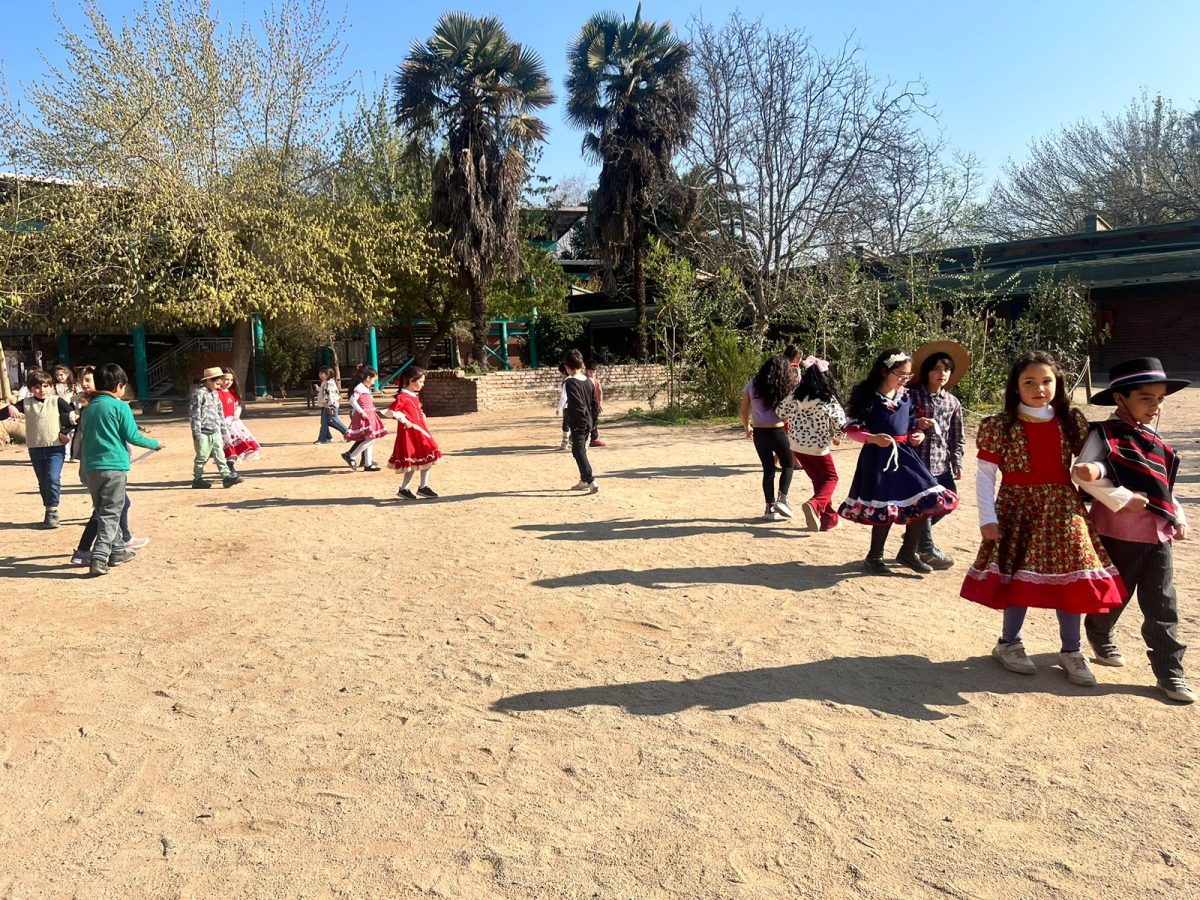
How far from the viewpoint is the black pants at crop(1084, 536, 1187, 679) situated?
3850 millimetres

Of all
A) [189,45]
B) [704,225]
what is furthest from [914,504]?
[189,45]

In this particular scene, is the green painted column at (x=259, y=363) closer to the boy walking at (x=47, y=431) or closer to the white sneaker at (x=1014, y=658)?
the boy walking at (x=47, y=431)

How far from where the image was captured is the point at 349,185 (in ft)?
79.0

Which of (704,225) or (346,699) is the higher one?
(704,225)

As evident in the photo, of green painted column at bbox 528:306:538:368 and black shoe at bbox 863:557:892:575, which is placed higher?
green painted column at bbox 528:306:538:368

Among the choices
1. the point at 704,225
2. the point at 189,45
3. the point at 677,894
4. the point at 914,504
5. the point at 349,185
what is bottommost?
the point at 677,894

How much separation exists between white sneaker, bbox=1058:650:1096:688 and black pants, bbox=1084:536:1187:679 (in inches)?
10.0

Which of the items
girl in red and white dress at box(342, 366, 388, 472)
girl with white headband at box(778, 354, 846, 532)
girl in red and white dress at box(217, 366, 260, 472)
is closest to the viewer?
girl with white headband at box(778, 354, 846, 532)

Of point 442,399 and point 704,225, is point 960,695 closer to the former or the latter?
point 704,225

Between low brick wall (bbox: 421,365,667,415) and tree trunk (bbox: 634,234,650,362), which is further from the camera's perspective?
tree trunk (bbox: 634,234,650,362)


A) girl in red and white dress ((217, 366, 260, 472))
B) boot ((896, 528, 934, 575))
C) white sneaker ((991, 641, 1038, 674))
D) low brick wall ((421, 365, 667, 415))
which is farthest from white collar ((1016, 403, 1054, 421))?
low brick wall ((421, 365, 667, 415))

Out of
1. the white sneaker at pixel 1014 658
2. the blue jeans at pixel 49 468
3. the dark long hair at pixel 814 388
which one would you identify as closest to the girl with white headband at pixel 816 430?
the dark long hair at pixel 814 388

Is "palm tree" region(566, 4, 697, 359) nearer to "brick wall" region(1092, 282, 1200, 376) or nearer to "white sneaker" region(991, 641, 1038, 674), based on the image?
"brick wall" region(1092, 282, 1200, 376)

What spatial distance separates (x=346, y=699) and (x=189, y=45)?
20353 millimetres
